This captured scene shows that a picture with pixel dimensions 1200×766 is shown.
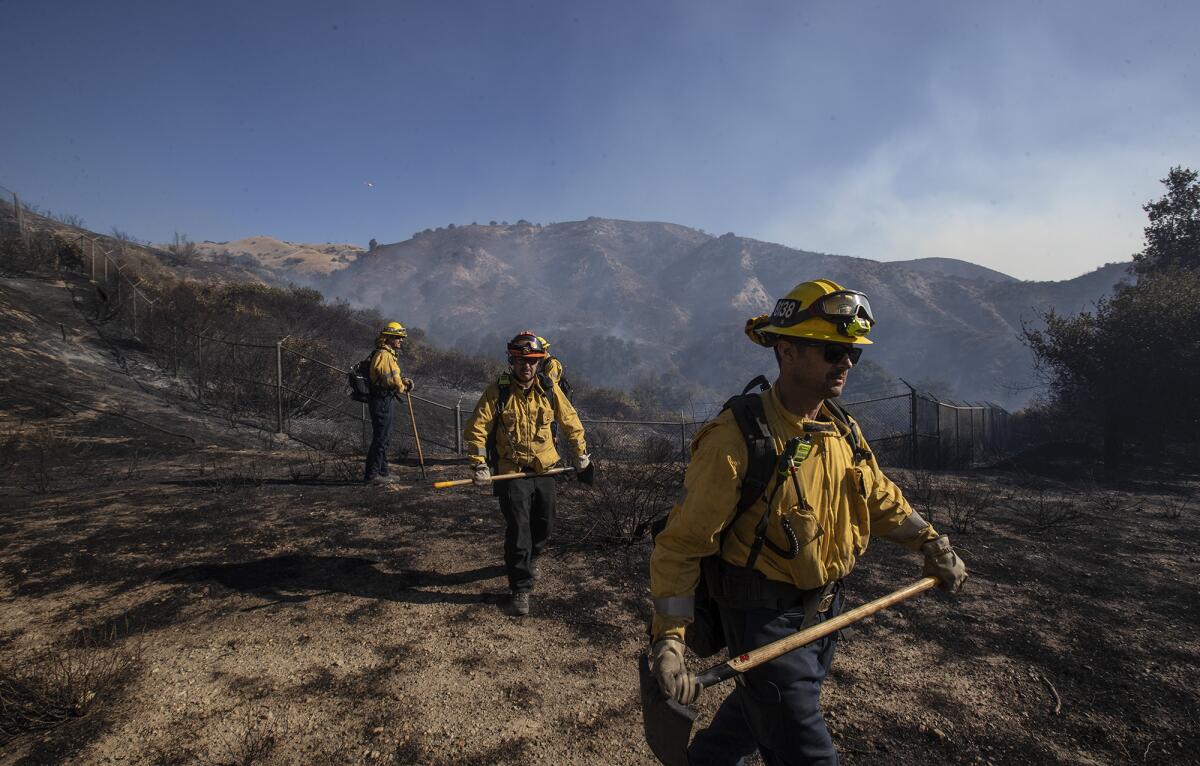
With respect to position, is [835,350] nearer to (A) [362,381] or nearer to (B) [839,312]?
(B) [839,312]

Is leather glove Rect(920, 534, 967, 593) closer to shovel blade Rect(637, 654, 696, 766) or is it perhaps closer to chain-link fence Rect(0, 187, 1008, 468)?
shovel blade Rect(637, 654, 696, 766)

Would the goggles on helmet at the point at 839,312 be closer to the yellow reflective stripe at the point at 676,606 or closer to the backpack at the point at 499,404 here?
the yellow reflective stripe at the point at 676,606

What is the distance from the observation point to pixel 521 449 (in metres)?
4.08

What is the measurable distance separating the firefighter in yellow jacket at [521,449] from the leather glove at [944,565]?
2622 millimetres

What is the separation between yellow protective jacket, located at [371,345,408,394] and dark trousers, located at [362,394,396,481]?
17 cm

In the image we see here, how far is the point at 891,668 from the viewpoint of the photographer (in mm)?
3338

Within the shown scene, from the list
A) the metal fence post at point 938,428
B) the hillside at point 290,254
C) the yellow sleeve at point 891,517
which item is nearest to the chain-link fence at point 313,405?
the metal fence post at point 938,428

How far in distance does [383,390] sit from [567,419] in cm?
396

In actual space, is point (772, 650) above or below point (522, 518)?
above

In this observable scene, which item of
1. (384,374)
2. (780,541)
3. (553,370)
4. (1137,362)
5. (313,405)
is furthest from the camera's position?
(313,405)

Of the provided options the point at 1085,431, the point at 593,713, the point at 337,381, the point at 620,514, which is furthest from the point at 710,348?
the point at 593,713

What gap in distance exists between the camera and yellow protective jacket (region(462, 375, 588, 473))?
4.09 metres

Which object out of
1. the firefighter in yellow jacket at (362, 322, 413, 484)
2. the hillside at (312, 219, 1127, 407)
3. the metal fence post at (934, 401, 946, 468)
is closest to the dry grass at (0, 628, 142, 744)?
the firefighter in yellow jacket at (362, 322, 413, 484)

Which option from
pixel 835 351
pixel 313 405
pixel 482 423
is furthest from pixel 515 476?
pixel 313 405
